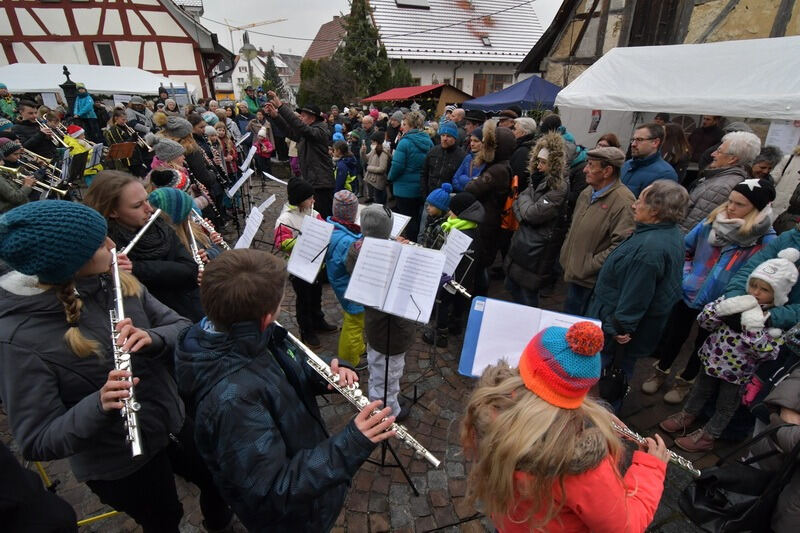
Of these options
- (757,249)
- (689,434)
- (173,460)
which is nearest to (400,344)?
(173,460)

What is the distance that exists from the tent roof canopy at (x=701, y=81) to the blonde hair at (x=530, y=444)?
18.5 ft

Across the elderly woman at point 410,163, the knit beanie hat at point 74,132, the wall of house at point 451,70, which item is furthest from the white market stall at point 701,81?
the wall of house at point 451,70

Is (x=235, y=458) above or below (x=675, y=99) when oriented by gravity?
below

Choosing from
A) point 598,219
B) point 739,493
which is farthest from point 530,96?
point 739,493

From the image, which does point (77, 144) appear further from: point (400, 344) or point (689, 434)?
point (689, 434)

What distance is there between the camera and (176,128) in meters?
5.43

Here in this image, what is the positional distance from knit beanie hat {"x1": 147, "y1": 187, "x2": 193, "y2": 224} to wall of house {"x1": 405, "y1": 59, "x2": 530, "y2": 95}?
85.5 feet

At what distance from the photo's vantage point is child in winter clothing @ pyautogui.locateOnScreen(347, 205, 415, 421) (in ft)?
9.92

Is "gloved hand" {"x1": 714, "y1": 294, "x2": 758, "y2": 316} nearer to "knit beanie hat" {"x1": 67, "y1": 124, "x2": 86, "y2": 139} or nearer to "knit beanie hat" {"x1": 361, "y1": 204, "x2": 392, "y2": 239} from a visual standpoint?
"knit beanie hat" {"x1": 361, "y1": 204, "x2": 392, "y2": 239}

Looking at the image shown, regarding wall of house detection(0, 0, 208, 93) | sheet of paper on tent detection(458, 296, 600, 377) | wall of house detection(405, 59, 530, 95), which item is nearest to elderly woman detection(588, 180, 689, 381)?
sheet of paper on tent detection(458, 296, 600, 377)

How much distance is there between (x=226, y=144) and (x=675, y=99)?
8720 millimetres

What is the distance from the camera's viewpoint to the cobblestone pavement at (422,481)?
259 centimetres

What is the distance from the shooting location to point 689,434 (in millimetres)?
3242

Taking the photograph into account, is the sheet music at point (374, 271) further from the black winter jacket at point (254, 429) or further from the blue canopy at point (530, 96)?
the blue canopy at point (530, 96)
